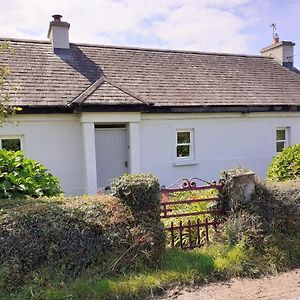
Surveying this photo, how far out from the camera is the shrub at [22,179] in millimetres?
6098

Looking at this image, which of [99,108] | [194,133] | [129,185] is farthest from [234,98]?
[129,185]

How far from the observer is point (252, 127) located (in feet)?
45.8

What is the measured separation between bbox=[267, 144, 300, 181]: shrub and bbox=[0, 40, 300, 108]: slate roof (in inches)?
149

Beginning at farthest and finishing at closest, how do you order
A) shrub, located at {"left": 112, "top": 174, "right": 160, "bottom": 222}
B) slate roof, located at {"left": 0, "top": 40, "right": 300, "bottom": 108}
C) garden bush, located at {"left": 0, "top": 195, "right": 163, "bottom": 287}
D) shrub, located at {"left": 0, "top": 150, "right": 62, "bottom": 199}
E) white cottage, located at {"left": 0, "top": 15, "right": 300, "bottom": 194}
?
slate roof, located at {"left": 0, "top": 40, "right": 300, "bottom": 108}, white cottage, located at {"left": 0, "top": 15, "right": 300, "bottom": 194}, shrub, located at {"left": 0, "top": 150, "right": 62, "bottom": 199}, shrub, located at {"left": 112, "top": 174, "right": 160, "bottom": 222}, garden bush, located at {"left": 0, "top": 195, "right": 163, "bottom": 287}

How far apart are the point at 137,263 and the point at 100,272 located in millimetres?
550

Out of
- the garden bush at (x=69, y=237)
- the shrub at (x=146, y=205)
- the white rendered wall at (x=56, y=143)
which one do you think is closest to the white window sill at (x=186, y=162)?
the white rendered wall at (x=56, y=143)

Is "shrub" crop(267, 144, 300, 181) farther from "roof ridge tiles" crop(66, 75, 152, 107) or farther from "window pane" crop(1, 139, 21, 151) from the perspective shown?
"window pane" crop(1, 139, 21, 151)

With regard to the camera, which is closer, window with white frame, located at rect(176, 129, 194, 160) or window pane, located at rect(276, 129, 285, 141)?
window with white frame, located at rect(176, 129, 194, 160)

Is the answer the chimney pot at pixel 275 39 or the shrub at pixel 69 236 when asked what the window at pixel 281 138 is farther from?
the shrub at pixel 69 236

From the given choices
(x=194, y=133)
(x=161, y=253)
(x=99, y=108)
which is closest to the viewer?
(x=161, y=253)

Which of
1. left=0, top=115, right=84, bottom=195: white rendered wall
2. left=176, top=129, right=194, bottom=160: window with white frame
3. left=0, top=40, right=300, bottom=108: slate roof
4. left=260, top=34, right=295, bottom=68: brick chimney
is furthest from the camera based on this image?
left=260, top=34, right=295, bottom=68: brick chimney

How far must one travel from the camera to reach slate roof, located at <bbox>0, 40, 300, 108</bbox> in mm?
11320

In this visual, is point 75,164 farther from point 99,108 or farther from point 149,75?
point 149,75

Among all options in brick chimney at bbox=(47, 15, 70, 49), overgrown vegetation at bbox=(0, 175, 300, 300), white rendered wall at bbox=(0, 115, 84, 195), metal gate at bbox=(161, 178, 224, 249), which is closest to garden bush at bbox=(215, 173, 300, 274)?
overgrown vegetation at bbox=(0, 175, 300, 300)
